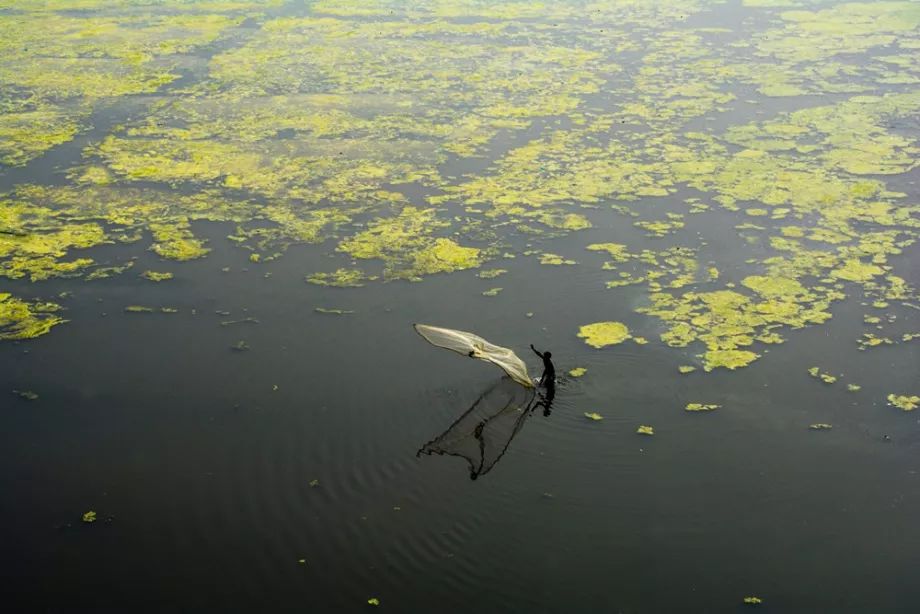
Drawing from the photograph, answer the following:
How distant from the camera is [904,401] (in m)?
4.45

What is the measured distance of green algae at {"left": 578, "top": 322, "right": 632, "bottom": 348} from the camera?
16.1ft

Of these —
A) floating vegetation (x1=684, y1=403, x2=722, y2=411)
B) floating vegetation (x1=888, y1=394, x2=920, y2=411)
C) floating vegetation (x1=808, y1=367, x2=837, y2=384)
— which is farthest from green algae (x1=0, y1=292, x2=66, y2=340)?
floating vegetation (x1=888, y1=394, x2=920, y2=411)

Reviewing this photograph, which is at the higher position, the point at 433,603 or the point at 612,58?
the point at 612,58

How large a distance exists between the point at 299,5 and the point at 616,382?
965 centimetres

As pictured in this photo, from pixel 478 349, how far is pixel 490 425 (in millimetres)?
410

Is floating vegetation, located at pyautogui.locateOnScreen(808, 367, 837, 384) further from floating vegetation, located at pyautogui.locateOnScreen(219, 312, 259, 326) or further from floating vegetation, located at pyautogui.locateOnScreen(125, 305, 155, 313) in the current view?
floating vegetation, located at pyautogui.locateOnScreen(125, 305, 155, 313)

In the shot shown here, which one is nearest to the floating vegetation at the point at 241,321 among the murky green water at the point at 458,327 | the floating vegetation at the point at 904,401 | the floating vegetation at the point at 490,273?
the murky green water at the point at 458,327

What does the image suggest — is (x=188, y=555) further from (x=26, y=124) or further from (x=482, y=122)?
(x=26, y=124)

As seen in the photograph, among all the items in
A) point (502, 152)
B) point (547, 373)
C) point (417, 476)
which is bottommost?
point (417, 476)

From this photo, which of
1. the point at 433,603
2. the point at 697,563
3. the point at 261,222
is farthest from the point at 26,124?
the point at 697,563

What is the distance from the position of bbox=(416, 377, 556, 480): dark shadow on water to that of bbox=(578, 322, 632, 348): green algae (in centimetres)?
52

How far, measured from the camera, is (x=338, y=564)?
3.63 m

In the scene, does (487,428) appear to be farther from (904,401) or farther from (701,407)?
(904,401)

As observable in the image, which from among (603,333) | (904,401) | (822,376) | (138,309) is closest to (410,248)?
(603,333)
